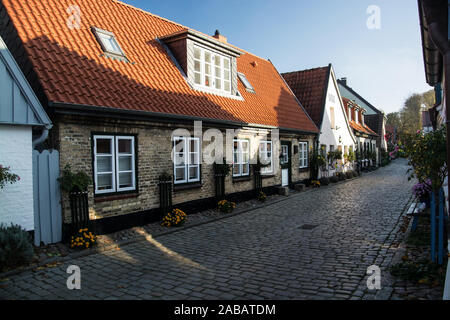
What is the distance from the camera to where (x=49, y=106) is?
688 cm

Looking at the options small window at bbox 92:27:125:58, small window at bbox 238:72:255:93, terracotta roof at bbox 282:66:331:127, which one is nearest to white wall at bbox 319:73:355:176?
terracotta roof at bbox 282:66:331:127

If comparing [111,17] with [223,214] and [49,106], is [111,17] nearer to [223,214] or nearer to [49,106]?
[49,106]

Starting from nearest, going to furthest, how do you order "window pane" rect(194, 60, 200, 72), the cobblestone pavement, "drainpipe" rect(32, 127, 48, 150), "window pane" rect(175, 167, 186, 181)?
1. the cobblestone pavement
2. "drainpipe" rect(32, 127, 48, 150)
3. "window pane" rect(175, 167, 186, 181)
4. "window pane" rect(194, 60, 200, 72)

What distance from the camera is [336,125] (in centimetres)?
2255

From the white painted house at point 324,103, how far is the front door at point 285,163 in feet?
11.9

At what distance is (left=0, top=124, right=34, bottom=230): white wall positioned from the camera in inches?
251

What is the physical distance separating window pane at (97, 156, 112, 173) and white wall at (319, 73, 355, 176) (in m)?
14.4

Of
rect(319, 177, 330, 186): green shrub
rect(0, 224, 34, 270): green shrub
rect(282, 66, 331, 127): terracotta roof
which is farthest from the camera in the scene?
rect(282, 66, 331, 127): terracotta roof

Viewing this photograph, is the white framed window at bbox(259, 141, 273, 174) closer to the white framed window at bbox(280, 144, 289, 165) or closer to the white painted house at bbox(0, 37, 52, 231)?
the white framed window at bbox(280, 144, 289, 165)

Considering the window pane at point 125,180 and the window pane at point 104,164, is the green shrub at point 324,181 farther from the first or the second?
the window pane at point 104,164

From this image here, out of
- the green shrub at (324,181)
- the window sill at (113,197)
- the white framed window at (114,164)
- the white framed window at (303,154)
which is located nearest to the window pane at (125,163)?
the white framed window at (114,164)

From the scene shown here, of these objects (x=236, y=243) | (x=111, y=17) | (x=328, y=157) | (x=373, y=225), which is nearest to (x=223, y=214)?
(x=236, y=243)

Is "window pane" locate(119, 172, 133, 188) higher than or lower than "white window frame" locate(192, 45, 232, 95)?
lower

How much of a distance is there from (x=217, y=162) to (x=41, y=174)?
591 cm
